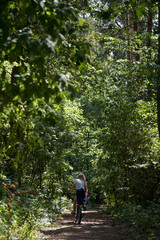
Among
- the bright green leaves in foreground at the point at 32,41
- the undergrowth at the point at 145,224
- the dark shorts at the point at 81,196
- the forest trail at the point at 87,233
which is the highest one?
the bright green leaves in foreground at the point at 32,41

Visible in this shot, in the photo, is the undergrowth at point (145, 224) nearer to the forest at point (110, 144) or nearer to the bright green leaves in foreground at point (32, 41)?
the forest at point (110, 144)

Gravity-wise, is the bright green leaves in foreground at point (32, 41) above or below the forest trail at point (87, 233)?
above

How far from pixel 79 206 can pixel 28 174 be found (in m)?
3.82

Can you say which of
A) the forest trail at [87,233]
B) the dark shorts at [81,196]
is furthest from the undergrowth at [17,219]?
the dark shorts at [81,196]

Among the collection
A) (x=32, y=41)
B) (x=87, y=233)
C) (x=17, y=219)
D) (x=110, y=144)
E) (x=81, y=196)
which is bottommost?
(x=87, y=233)

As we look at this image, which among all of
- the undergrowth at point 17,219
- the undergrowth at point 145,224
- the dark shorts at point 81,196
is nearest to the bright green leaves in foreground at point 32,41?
the undergrowth at point 17,219

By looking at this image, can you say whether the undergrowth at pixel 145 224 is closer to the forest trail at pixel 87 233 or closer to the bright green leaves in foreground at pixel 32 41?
the forest trail at pixel 87 233

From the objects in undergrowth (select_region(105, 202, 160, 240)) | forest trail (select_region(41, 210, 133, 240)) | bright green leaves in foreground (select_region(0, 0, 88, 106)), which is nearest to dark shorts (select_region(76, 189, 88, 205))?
forest trail (select_region(41, 210, 133, 240))

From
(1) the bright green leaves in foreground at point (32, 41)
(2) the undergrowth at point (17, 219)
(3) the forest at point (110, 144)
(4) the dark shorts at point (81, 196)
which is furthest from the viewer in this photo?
(4) the dark shorts at point (81, 196)

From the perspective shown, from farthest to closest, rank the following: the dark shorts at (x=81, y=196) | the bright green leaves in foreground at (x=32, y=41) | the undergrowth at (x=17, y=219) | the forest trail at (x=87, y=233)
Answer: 1. the dark shorts at (x=81, y=196)
2. the forest trail at (x=87, y=233)
3. the undergrowth at (x=17, y=219)
4. the bright green leaves in foreground at (x=32, y=41)

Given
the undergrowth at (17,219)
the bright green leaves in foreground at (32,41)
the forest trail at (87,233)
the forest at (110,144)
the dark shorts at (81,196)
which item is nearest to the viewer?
the bright green leaves in foreground at (32,41)

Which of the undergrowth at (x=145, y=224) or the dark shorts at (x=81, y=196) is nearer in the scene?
the undergrowth at (x=145, y=224)

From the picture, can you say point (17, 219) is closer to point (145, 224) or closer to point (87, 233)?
point (87, 233)

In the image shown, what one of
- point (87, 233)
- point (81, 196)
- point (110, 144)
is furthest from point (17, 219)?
point (110, 144)
